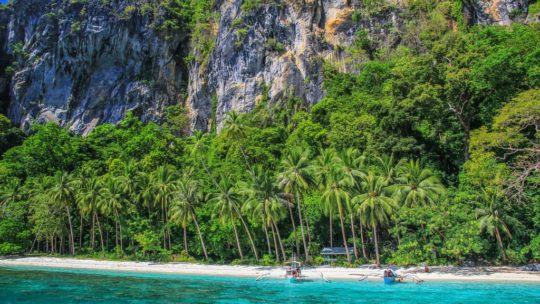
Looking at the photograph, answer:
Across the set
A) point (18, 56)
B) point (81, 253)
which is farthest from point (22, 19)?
point (81, 253)

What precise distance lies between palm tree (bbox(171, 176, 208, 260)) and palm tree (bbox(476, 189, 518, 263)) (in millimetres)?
28014

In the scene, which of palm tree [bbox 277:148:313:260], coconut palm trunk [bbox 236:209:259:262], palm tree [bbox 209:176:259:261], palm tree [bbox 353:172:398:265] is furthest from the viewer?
coconut palm trunk [bbox 236:209:259:262]

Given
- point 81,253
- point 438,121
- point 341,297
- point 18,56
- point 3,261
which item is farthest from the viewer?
point 18,56

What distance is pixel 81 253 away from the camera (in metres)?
55.5

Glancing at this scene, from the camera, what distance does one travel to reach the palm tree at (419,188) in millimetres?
39188

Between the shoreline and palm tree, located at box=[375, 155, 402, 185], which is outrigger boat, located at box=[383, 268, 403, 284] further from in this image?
palm tree, located at box=[375, 155, 402, 185]

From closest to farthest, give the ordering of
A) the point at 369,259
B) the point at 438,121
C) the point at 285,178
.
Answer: the point at 285,178 < the point at 369,259 < the point at 438,121

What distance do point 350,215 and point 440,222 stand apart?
912 cm

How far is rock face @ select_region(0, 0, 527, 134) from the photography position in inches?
2756

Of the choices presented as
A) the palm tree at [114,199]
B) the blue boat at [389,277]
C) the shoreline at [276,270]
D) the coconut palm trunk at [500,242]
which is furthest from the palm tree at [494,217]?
the palm tree at [114,199]

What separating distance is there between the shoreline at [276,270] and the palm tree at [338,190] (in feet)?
14.5

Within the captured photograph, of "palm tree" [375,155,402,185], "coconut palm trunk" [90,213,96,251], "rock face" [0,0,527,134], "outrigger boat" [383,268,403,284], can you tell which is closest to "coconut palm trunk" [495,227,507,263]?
"outrigger boat" [383,268,403,284]

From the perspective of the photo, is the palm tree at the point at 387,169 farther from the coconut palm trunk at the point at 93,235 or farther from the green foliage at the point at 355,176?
the coconut palm trunk at the point at 93,235

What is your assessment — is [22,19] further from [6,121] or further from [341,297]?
[341,297]
